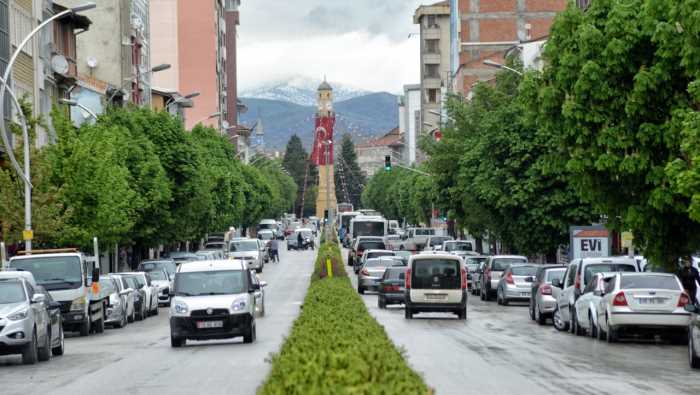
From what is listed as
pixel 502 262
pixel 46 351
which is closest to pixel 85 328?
pixel 46 351

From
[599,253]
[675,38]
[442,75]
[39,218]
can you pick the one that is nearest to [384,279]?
[599,253]

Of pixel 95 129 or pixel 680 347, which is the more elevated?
pixel 95 129

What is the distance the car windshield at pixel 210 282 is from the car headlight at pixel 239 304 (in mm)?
752

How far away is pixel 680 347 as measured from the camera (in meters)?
30.4

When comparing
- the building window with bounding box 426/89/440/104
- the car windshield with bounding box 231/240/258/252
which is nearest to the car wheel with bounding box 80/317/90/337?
the car windshield with bounding box 231/240/258/252

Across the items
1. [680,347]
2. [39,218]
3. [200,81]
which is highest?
[200,81]

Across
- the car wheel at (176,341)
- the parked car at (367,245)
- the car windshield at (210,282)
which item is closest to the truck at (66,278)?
the car windshield at (210,282)

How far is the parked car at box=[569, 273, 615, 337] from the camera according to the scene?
3291 cm

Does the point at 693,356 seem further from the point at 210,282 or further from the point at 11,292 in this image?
the point at 11,292

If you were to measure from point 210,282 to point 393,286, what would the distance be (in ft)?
54.0

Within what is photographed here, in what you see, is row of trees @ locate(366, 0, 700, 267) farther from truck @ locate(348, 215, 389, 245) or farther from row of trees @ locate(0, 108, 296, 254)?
truck @ locate(348, 215, 389, 245)

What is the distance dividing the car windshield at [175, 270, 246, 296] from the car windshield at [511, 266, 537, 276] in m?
19.4

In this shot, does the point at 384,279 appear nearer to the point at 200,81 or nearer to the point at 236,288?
the point at 236,288

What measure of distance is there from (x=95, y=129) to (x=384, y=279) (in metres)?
14.1
